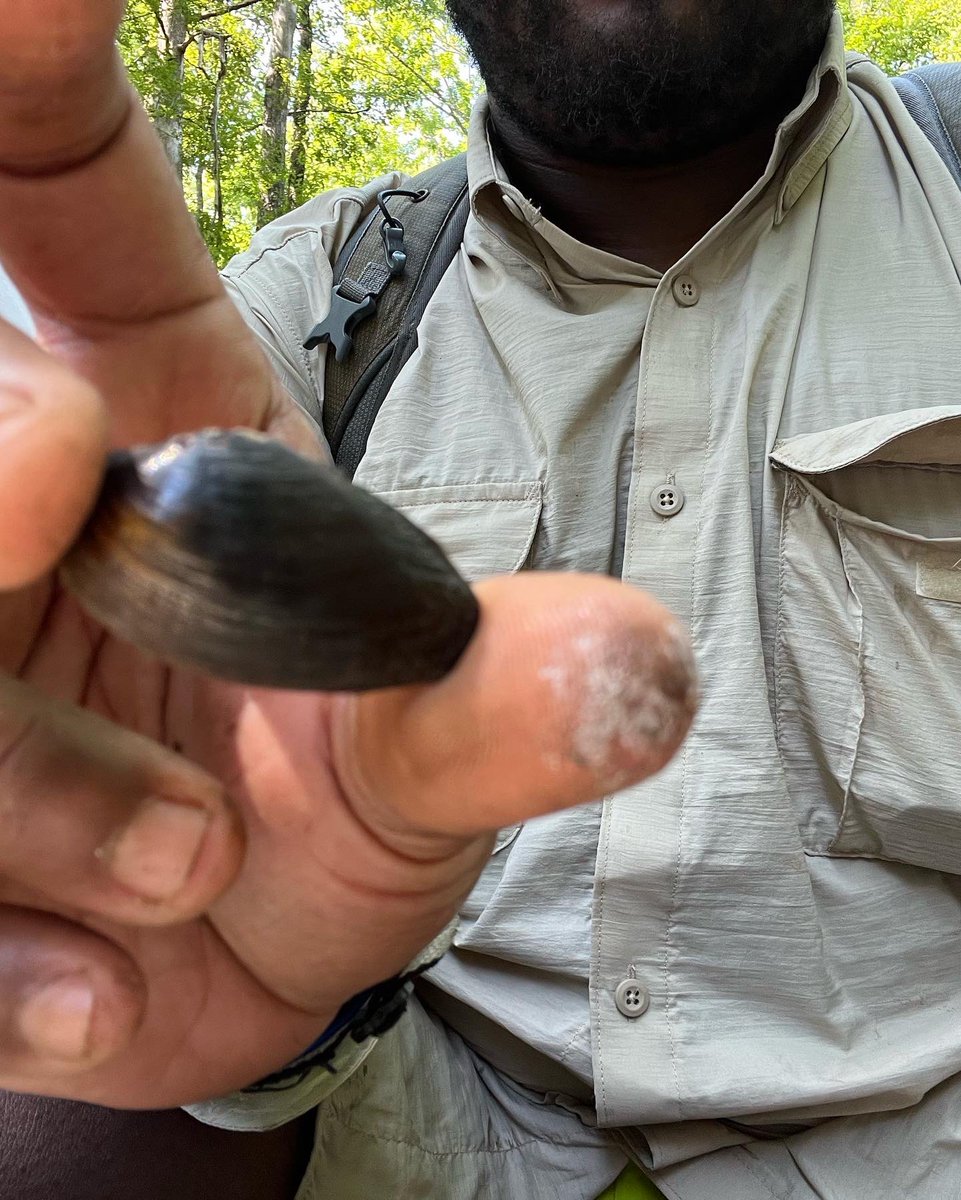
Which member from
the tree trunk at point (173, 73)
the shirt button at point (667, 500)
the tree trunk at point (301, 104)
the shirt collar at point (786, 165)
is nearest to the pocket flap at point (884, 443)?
the shirt button at point (667, 500)

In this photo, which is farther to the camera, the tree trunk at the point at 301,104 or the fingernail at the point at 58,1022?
the tree trunk at the point at 301,104

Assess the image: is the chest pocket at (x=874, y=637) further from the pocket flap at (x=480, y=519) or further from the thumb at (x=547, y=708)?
the thumb at (x=547, y=708)

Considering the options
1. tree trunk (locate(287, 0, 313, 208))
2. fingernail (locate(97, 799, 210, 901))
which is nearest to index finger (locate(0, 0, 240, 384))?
fingernail (locate(97, 799, 210, 901))

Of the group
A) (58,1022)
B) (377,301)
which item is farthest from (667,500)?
(58,1022)

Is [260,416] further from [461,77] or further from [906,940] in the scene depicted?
[461,77]

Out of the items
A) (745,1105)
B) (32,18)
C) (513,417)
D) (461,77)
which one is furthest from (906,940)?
(461,77)

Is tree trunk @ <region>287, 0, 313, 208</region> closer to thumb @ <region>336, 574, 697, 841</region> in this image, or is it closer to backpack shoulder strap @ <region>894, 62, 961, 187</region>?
backpack shoulder strap @ <region>894, 62, 961, 187</region>

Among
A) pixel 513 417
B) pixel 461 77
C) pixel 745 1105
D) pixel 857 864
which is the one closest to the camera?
pixel 745 1105
